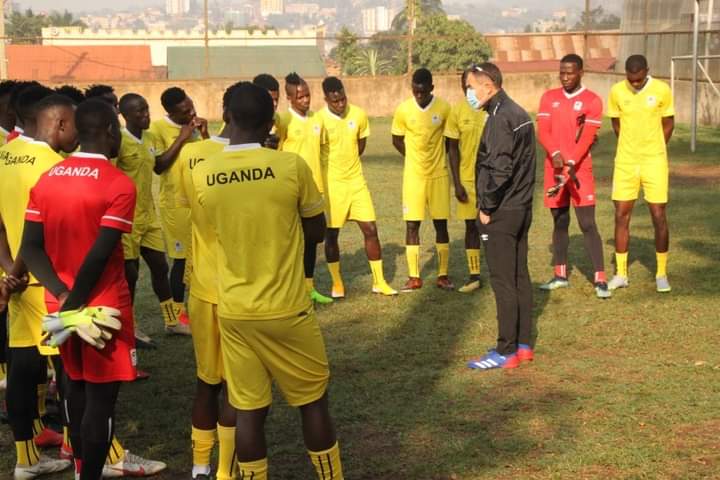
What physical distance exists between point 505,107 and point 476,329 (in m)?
2.35

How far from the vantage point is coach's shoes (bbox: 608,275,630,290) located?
10491mm

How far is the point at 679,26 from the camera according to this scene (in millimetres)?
28891

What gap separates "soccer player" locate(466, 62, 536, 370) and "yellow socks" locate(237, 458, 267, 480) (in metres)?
3.23

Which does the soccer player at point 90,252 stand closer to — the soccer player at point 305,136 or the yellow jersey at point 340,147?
the soccer player at point 305,136

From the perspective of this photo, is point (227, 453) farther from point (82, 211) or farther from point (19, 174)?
point (19, 174)

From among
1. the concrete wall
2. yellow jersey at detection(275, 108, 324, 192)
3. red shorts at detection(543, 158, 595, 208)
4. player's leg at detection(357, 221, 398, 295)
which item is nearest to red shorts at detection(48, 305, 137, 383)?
yellow jersey at detection(275, 108, 324, 192)

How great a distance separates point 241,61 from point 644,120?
32172 mm

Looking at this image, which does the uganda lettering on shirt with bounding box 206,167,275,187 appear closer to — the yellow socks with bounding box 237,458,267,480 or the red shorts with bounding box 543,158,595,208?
the yellow socks with bounding box 237,458,267,480

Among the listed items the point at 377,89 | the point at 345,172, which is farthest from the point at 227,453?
the point at 377,89

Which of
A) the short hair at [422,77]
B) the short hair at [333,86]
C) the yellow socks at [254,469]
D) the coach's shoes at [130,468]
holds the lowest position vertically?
the coach's shoes at [130,468]

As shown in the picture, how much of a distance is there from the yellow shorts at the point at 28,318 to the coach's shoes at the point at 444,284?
555cm

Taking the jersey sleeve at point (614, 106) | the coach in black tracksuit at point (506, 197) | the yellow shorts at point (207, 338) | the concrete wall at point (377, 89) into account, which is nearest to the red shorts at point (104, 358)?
the yellow shorts at point (207, 338)

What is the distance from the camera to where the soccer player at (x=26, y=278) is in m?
5.60

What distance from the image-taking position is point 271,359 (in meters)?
4.98
